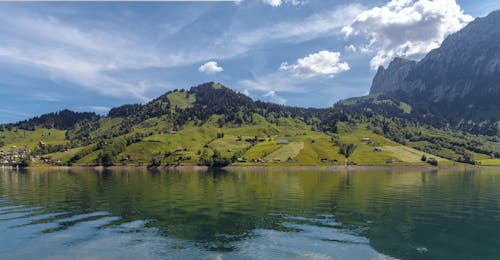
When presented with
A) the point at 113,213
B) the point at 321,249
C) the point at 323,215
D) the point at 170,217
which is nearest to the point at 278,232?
the point at 321,249

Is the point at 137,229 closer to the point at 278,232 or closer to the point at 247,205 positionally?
the point at 278,232

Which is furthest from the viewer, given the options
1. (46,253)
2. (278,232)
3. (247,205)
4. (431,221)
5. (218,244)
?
(247,205)

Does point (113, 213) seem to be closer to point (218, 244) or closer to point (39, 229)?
point (39, 229)

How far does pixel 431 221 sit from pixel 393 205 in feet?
61.0

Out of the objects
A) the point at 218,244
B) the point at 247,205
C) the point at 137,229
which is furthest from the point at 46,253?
the point at 247,205

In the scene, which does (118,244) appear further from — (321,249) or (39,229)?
(321,249)

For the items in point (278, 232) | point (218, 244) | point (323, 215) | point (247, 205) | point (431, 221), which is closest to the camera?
point (218, 244)

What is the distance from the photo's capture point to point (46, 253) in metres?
41.6

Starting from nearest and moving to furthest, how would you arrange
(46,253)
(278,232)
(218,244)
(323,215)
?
(46,253), (218,244), (278,232), (323,215)

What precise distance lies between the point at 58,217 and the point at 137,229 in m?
22.3

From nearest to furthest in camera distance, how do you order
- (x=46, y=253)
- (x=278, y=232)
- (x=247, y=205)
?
(x=46, y=253), (x=278, y=232), (x=247, y=205)

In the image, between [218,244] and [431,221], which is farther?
[431,221]

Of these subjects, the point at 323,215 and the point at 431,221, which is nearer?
the point at 431,221

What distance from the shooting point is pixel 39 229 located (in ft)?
177
